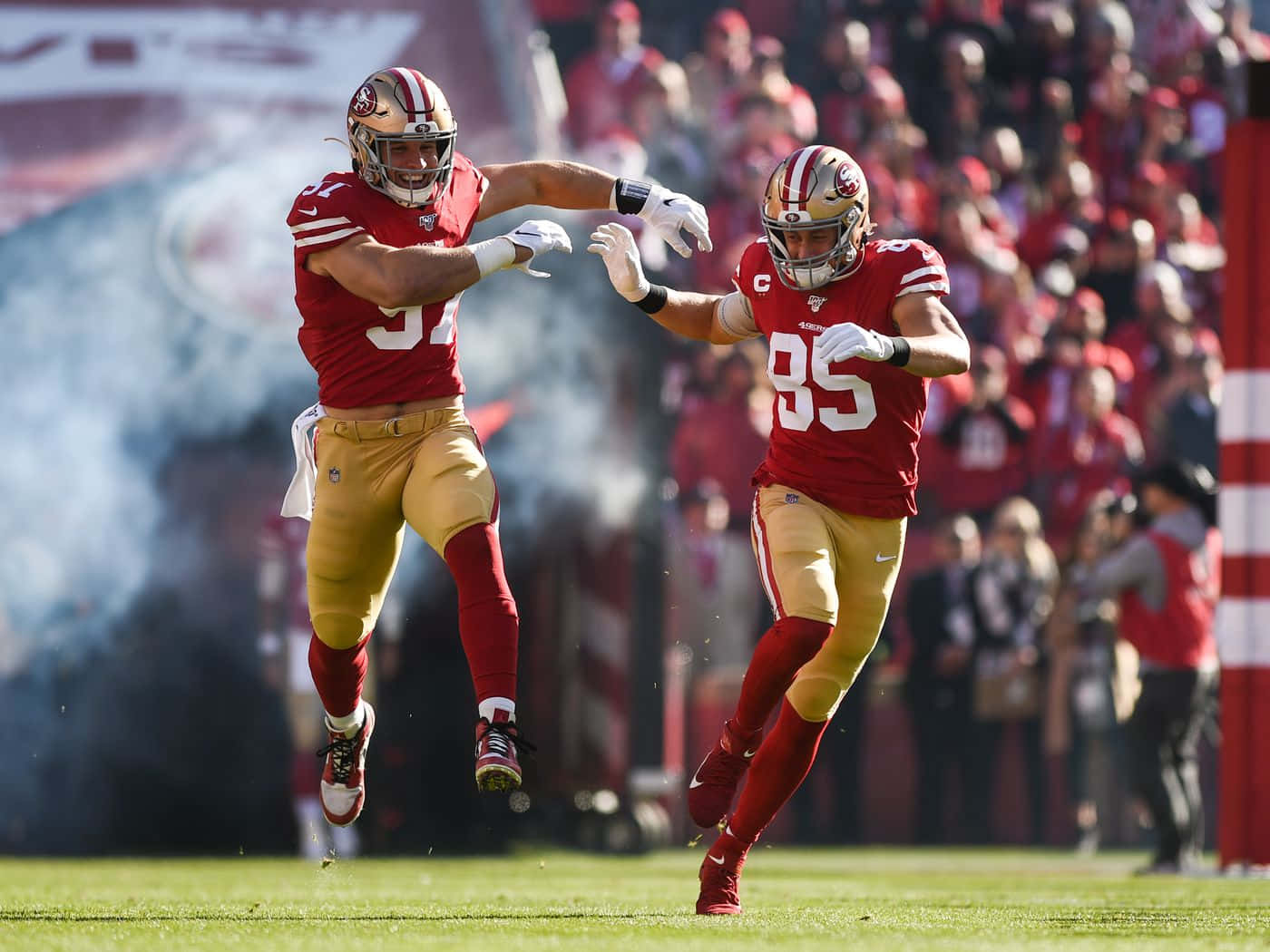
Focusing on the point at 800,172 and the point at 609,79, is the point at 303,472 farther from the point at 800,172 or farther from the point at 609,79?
the point at 609,79

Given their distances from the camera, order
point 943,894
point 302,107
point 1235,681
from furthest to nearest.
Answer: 1. point 302,107
2. point 1235,681
3. point 943,894

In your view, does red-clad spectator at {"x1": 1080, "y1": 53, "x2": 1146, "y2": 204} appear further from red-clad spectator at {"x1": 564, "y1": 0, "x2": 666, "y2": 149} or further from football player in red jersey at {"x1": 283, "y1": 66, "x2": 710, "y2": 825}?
football player in red jersey at {"x1": 283, "y1": 66, "x2": 710, "y2": 825}

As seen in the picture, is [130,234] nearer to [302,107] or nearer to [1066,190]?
[302,107]

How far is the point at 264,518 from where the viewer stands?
942 cm

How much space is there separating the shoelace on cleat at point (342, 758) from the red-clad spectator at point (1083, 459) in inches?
225

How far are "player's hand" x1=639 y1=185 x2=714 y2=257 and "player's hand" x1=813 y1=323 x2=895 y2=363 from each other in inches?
34.8

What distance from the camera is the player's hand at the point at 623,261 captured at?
6.46 m

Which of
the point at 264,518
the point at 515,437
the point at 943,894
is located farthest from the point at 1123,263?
the point at 943,894

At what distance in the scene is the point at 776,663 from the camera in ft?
19.2

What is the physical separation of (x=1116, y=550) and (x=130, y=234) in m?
4.42

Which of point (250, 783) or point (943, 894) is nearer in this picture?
point (943, 894)

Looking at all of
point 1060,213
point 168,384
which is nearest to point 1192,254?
point 1060,213

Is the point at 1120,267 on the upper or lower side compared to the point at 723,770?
upper

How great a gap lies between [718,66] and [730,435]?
3.23 meters
